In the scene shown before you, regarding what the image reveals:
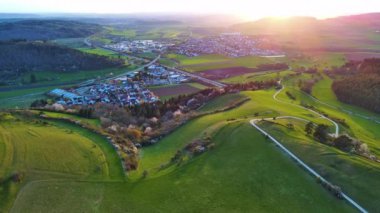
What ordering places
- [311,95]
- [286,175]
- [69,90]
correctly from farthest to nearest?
1. [69,90]
2. [311,95]
3. [286,175]

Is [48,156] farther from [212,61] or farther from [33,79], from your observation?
[212,61]

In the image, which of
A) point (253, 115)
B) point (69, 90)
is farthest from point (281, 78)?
point (69, 90)

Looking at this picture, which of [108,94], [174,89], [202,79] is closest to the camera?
[108,94]

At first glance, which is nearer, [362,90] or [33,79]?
[362,90]

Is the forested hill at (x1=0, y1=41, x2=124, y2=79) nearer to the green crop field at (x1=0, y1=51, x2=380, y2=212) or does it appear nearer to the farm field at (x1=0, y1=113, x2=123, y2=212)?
the farm field at (x1=0, y1=113, x2=123, y2=212)

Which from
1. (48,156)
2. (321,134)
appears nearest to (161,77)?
(321,134)

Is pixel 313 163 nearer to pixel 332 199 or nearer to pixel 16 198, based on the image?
pixel 332 199

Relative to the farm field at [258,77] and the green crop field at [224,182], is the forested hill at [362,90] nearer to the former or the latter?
the farm field at [258,77]
